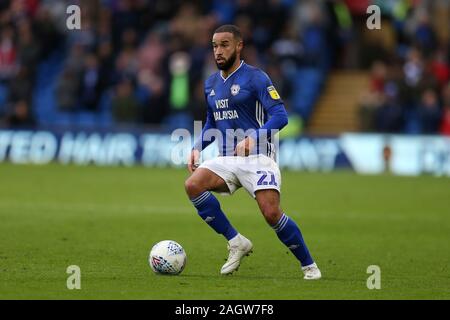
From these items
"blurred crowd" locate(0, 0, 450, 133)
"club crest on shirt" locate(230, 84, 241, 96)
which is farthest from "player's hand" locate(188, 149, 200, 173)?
"blurred crowd" locate(0, 0, 450, 133)

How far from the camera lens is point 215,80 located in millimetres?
10281

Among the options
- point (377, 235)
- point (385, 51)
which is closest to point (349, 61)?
point (385, 51)

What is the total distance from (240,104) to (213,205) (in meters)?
1.00

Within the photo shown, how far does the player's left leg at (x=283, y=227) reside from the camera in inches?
381

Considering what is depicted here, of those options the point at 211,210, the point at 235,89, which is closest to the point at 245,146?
the point at 235,89

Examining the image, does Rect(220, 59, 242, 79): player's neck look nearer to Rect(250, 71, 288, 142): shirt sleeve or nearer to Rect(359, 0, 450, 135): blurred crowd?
Rect(250, 71, 288, 142): shirt sleeve

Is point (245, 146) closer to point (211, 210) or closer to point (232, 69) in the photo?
point (211, 210)

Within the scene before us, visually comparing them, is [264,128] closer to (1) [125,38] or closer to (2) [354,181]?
(2) [354,181]

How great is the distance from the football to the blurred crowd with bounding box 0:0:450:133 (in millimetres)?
16341

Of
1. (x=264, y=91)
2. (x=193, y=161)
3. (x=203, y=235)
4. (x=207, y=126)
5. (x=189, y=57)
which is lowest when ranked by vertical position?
(x=203, y=235)

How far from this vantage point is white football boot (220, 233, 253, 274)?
396 inches

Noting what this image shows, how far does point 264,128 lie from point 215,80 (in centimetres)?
94

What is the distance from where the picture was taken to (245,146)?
30.6 ft
